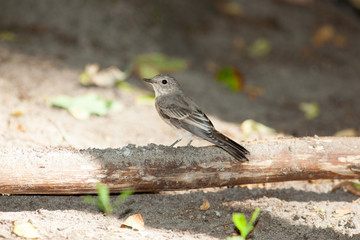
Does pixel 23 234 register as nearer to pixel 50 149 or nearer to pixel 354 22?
pixel 50 149

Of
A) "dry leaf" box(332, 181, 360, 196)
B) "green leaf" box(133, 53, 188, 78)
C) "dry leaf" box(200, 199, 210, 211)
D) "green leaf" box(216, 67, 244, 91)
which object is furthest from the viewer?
"green leaf" box(216, 67, 244, 91)

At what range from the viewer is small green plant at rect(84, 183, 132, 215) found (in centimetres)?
396

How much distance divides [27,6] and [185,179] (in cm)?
572

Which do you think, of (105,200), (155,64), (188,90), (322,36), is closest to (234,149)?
(105,200)

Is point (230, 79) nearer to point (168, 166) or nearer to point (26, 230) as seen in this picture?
point (168, 166)

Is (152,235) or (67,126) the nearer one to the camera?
(152,235)

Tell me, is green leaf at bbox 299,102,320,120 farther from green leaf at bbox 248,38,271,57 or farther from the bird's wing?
the bird's wing

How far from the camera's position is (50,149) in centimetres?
406

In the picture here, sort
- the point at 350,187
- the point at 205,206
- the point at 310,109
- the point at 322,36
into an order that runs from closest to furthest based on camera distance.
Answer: the point at 205,206 < the point at 350,187 < the point at 310,109 < the point at 322,36

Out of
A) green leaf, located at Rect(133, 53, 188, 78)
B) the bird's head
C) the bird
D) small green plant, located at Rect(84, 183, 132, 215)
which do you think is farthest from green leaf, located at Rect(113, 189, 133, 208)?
green leaf, located at Rect(133, 53, 188, 78)

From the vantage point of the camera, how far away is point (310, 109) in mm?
7758

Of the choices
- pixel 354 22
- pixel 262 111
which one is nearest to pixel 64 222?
pixel 262 111

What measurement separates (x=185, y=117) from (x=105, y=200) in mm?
1365

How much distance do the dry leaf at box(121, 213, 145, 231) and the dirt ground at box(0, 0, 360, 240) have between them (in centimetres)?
8
